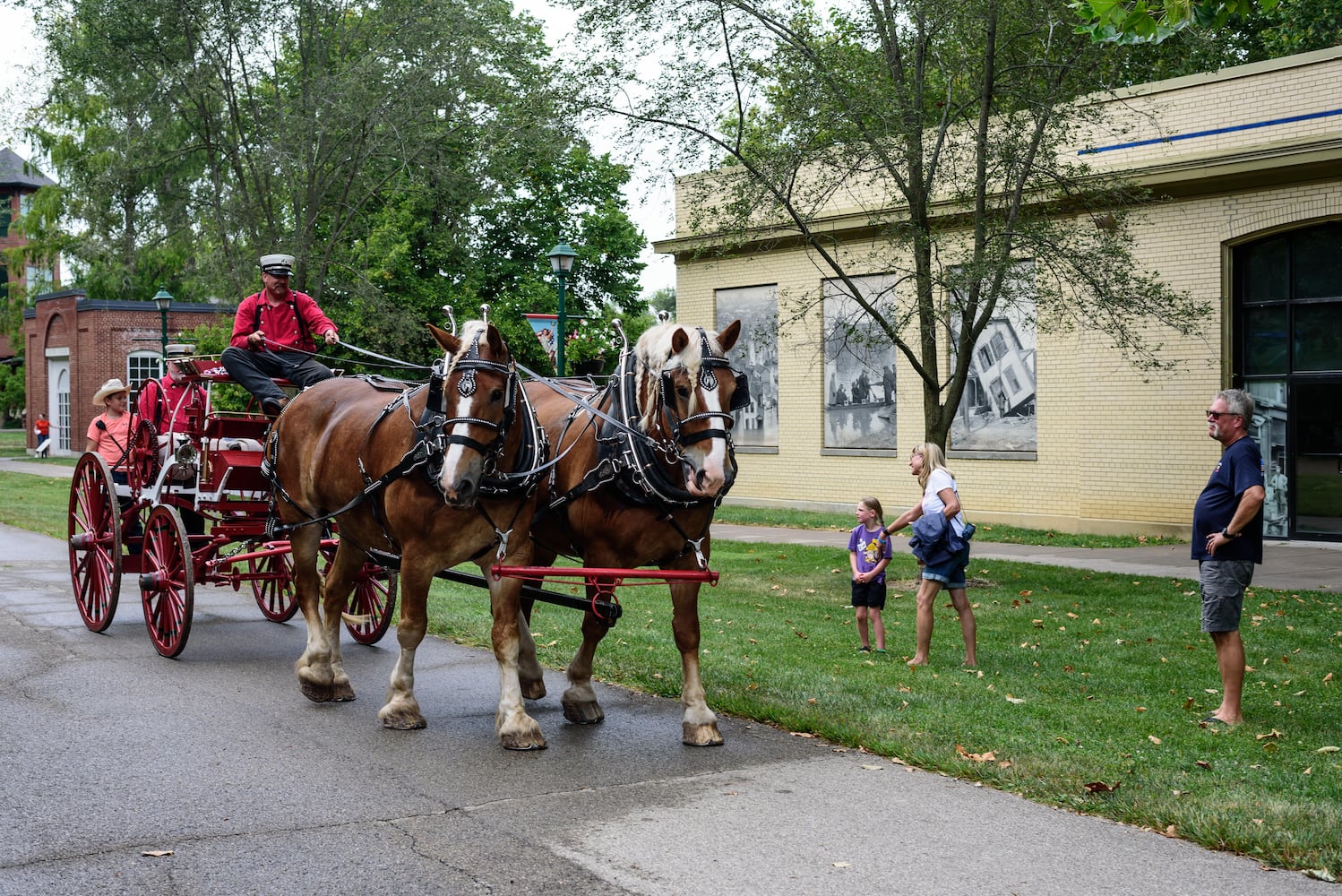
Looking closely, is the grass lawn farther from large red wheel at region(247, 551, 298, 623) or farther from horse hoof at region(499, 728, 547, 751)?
horse hoof at region(499, 728, 547, 751)

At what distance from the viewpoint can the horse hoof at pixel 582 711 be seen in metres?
7.42

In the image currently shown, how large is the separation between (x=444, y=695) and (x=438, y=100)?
17574mm

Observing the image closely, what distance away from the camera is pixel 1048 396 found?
20531mm

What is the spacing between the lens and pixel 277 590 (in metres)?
11.2

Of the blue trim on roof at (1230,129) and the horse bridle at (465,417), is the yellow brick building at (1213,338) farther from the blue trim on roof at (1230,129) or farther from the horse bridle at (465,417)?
the horse bridle at (465,417)

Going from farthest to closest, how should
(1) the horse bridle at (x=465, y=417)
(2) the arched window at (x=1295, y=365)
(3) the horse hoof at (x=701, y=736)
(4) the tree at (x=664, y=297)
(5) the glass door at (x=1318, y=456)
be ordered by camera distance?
(4) the tree at (x=664, y=297) → (5) the glass door at (x=1318, y=456) → (2) the arched window at (x=1295, y=365) → (3) the horse hoof at (x=701, y=736) → (1) the horse bridle at (x=465, y=417)

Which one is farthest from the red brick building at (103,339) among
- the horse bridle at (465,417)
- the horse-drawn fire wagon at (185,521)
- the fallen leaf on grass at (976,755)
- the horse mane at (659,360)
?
the fallen leaf on grass at (976,755)

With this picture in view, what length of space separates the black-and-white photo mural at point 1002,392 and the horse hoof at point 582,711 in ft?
47.9

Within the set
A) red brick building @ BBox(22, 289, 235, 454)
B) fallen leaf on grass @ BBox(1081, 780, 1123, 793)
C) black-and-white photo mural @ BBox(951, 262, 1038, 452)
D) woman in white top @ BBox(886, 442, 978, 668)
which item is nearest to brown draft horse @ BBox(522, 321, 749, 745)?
fallen leaf on grass @ BBox(1081, 780, 1123, 793)

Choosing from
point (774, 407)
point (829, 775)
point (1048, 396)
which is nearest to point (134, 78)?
point (774, 407)

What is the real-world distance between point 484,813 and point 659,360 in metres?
2.42

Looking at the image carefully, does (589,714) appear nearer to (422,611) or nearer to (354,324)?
(422,611)

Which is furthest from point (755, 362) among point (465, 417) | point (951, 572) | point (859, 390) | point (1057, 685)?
point (465, 417)

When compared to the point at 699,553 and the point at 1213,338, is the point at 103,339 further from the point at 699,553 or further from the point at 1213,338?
the point at 699,553
